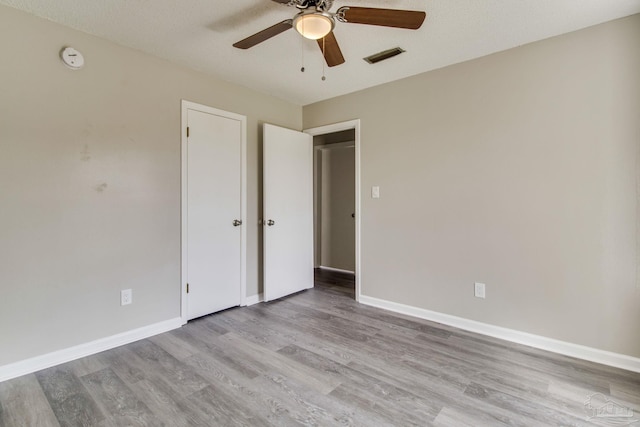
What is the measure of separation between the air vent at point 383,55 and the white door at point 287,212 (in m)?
1.32

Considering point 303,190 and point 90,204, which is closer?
point 90,204

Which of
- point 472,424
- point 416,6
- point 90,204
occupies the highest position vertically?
point 416,6

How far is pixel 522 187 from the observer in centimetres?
249

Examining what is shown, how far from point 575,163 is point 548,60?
836 millimetres

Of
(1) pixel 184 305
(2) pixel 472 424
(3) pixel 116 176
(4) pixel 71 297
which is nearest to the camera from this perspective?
(2) pixel 472 424

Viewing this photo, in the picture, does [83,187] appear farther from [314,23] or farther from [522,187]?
[522,187]

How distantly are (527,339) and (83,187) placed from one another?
3.67 meters

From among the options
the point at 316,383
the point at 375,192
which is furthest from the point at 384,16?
the point at 316,383

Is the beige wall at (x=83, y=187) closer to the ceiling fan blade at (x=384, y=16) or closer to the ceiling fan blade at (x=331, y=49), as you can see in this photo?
the ceiling fan blade at (x=331, y=49)

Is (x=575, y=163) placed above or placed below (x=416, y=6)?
below

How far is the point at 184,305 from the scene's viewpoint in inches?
113

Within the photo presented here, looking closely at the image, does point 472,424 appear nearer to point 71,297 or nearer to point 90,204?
point 71,297

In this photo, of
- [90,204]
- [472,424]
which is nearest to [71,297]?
[90,204]

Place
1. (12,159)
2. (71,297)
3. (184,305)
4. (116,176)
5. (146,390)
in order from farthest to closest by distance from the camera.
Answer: (184,305) < (116,176) < (71,297) < (12,159) < (146,390)
